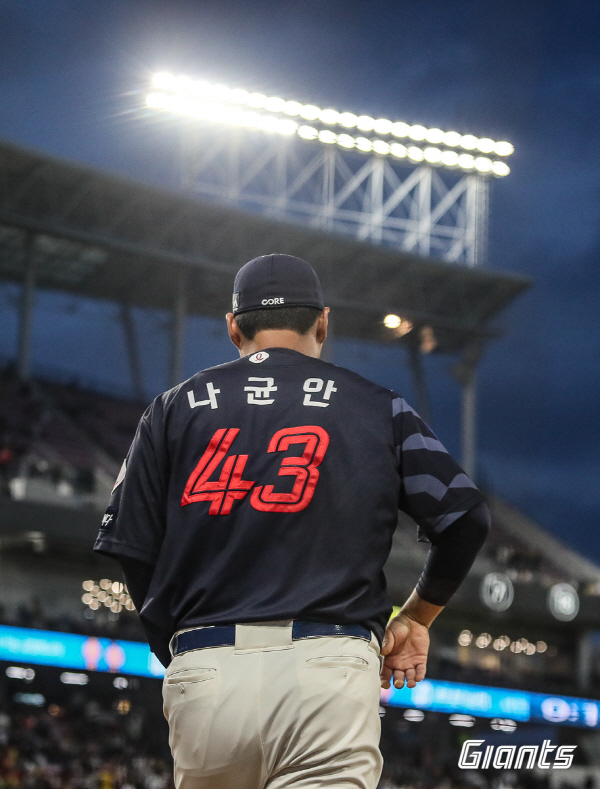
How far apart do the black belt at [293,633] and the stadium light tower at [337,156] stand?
21.9m

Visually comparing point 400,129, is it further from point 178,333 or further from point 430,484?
point 430,484

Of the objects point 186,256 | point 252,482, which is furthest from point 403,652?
point 186,256

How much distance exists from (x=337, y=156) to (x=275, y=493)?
2531 cm

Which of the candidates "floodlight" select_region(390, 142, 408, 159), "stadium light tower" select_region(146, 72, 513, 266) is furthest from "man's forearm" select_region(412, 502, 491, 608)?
"floodlight" select_region(390, 142, 408, 159)

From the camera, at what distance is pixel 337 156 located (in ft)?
86.3

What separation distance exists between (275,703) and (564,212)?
4922 cm

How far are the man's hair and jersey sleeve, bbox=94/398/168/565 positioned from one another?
26 cm

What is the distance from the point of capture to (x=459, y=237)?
26609 mm

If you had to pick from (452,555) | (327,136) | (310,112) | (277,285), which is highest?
(310,112)

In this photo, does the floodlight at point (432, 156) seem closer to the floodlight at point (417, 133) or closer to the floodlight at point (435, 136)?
the floodlight at point (435, 136)

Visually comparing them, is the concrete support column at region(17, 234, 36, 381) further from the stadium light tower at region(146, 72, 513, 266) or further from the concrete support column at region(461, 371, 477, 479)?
the concrete support column at region(461, 371, 477, 479)

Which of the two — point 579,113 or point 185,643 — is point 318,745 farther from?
point 579,113

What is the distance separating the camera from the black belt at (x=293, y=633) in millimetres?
1726

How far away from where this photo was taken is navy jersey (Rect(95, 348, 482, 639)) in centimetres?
177
